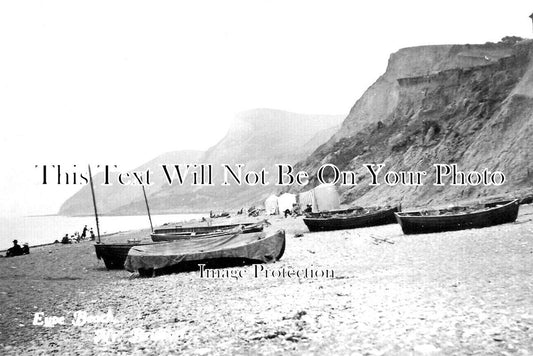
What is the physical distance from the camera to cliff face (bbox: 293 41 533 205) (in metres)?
37.6

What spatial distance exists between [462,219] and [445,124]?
32.7 metres

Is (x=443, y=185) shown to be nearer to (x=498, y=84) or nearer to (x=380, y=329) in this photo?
(x=498, y=84)

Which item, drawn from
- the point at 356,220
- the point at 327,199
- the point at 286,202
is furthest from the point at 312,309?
the point at 286,202

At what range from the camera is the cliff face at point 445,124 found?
3756 cm

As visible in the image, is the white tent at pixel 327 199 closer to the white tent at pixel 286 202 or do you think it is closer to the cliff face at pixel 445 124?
the cliff face at pixel 445 124

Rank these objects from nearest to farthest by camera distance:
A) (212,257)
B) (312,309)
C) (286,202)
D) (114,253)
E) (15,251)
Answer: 1. (312,309)
2. (212,257)
3. (114,253)
4. (15,251)
5. (286,202)

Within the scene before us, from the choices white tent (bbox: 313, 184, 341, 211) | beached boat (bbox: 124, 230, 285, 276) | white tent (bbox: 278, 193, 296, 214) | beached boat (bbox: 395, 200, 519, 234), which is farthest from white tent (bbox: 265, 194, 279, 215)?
beached boat (bbox: 124, 230, 285, 276)

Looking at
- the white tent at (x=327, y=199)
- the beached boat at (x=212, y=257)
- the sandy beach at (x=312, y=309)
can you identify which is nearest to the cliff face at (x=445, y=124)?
the white tent at (x=327, y=199)

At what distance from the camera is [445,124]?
49.8m

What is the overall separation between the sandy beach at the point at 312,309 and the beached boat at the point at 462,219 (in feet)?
15.0

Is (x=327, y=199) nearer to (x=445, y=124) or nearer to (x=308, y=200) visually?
(x=308, y=200)

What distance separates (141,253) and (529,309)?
1282 cm

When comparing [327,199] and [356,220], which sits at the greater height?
[327,199]

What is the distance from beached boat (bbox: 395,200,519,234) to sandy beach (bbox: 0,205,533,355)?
4576 mm
